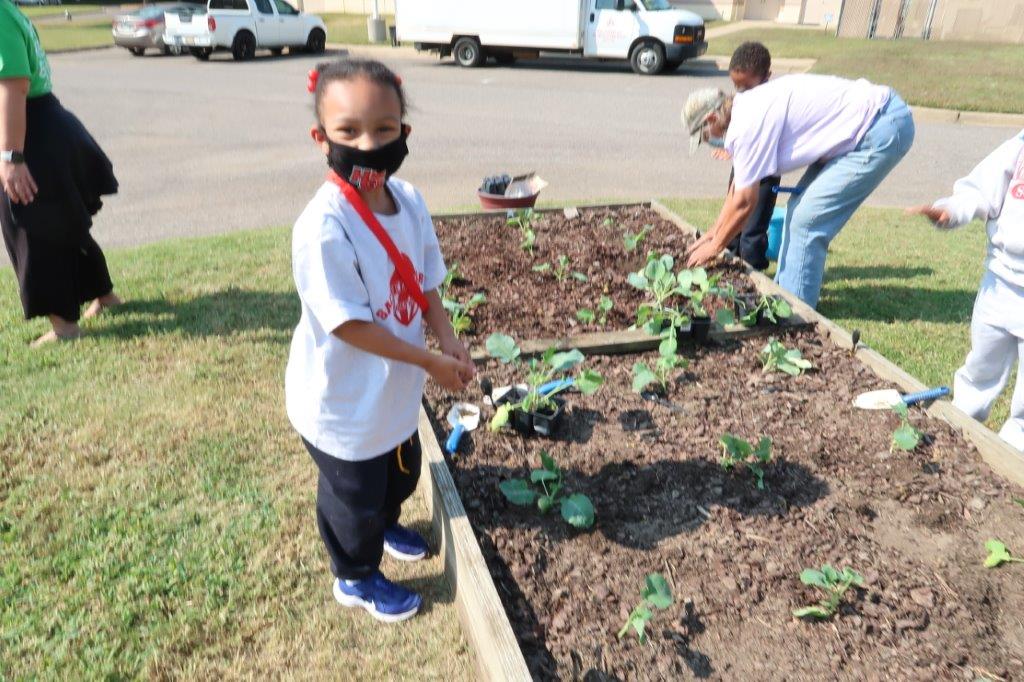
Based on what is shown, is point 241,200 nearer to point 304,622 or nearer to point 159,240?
point 159,240

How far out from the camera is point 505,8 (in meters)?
17.3

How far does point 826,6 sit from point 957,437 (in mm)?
33219

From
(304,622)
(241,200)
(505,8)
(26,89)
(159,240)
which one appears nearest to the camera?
(304,622)

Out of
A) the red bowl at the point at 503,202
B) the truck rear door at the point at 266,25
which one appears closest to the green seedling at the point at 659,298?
the red bowl at the point at 503,202

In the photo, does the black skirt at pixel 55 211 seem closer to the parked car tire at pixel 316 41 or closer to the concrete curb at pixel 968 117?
the concrete curb at pixel 968 117

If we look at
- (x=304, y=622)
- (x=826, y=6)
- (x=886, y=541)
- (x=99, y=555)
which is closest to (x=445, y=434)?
(x=304, y=622)

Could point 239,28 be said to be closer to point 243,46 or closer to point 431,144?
point 243,46

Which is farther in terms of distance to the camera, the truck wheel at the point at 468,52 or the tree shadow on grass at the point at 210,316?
the truck wheel at the point at 468,52

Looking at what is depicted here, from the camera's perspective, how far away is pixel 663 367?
3430 mm

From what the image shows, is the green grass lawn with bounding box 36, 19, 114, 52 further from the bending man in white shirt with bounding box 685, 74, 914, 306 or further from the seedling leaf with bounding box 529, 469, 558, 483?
the seedling leaf with bounding box 529, 469, 558, 483

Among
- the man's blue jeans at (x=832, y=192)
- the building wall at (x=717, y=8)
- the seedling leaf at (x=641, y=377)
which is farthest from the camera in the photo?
the building wall at (x=717, y=8)

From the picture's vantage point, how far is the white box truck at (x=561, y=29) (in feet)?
53.2

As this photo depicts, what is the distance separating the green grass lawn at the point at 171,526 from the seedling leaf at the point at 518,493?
0.37 m

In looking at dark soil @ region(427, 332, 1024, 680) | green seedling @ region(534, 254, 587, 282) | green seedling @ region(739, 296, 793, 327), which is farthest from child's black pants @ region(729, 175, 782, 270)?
dark soil @ region(427, 332, 1024, 680)
